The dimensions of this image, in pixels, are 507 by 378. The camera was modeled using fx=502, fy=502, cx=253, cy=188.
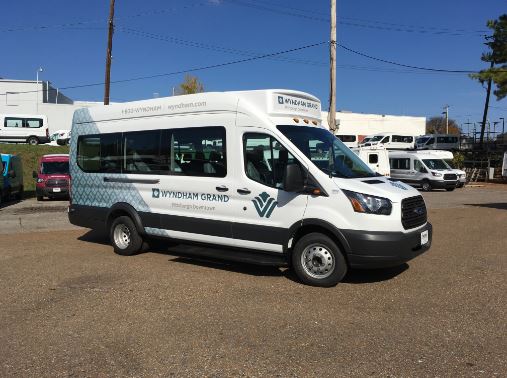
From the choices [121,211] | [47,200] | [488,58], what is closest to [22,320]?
[121,211]

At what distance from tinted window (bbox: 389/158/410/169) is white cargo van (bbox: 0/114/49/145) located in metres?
27.3

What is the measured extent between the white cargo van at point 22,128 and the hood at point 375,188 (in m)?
38.7

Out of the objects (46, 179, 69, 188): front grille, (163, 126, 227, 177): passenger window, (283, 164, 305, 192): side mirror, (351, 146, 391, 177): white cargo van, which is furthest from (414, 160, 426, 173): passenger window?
(283, 164, 305, 192): side mirror

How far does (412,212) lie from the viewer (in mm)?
6414

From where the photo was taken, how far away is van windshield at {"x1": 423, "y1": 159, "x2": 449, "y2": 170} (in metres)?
Answer: 28.0

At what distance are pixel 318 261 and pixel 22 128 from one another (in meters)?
39.1

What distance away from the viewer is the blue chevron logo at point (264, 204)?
22.1 feet

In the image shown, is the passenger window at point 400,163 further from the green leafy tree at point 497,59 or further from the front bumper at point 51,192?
the front bumper at point 51,192

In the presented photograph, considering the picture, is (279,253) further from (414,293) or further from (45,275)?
(45,275)

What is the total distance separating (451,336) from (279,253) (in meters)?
2.61

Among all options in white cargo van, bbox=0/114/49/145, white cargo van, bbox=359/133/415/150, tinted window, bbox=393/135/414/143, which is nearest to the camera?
white cargo van, bbox=0/114/49/145

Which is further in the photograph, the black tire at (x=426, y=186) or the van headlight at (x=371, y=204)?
the black tire at (x=426, y=186)

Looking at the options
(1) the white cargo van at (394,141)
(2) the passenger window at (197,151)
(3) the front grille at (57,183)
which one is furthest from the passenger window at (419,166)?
(2) the passenger window at (197,151)

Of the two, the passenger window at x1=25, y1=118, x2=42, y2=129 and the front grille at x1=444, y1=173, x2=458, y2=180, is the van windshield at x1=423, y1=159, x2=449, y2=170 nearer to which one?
the front grille at x1=444, y1=173, x2=458, y2=180
